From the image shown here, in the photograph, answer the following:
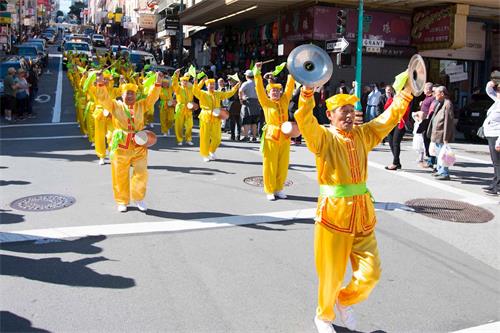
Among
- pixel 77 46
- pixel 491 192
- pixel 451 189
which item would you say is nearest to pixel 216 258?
pixel 451 189

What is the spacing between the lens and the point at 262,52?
77.5ft

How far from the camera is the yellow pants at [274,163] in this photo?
7.89m

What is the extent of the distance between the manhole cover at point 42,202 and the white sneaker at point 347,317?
16.4 feet

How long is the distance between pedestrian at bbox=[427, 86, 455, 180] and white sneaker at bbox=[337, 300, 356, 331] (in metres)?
6.55

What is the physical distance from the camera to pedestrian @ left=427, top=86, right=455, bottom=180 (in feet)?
31.3

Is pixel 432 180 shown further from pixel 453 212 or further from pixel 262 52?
pixel 262 52

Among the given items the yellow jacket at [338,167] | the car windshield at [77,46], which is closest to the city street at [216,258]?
the yellow jacket at [338,167]

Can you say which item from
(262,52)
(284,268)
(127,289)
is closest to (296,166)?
(284,268)

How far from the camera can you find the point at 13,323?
3.99 metres

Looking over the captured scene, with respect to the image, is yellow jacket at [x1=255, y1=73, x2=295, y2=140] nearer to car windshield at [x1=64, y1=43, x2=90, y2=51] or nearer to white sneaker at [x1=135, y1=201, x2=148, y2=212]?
white sneaker at [x1=135, y1=201, x2=148, y2=212]

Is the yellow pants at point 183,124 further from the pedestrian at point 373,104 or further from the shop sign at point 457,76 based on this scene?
the shop sign at point 457,76

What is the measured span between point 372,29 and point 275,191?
1479cm

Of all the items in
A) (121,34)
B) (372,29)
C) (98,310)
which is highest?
(121,34)

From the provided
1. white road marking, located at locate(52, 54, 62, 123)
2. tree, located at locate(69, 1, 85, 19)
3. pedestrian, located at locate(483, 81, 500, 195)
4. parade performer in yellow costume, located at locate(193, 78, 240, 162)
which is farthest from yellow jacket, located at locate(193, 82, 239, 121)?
tree, located at locate(69, 1, 85, 19)
